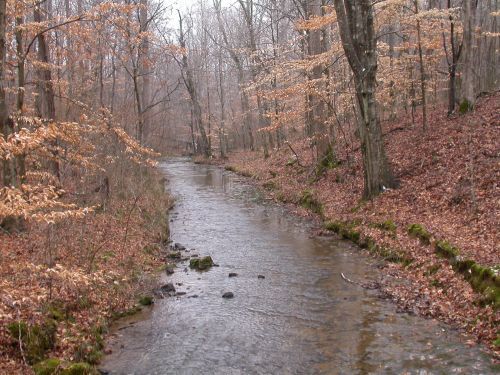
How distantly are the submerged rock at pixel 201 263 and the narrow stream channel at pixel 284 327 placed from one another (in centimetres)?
26

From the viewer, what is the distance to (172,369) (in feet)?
22.0

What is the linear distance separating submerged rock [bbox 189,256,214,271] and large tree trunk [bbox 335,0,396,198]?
579 cm

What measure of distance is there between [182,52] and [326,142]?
839cm

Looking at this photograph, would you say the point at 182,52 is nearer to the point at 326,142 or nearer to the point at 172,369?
the point at 326,142

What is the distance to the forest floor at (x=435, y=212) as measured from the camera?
8.15 meters

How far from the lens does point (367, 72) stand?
45.5ft

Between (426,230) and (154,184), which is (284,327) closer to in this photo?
(426,230)

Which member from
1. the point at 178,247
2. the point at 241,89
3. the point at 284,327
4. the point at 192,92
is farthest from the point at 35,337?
the point at 192,92

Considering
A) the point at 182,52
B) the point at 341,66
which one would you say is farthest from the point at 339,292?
the point at 341,66

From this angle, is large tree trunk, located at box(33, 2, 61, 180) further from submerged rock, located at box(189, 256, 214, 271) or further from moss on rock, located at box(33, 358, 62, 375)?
moss on rock, located at box(33, 358, 62, 375)

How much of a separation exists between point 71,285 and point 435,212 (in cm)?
882

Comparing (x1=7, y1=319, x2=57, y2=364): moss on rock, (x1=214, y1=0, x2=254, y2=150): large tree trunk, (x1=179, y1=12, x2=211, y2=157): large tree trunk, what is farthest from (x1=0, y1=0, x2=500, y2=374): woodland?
(x1=179, y1=12, x2=211, y2=157): large tree trunk

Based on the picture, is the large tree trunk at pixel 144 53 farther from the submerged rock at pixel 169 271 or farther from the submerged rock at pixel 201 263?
the submerged rock at pixel 169 271

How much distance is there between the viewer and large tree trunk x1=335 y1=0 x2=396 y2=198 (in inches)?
549
